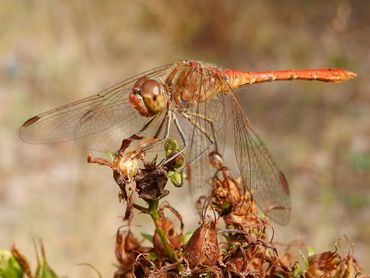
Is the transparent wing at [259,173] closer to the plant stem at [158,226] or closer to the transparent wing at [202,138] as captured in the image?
the transparent wing at [202,138]

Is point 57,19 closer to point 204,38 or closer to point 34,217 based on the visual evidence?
point 204,38

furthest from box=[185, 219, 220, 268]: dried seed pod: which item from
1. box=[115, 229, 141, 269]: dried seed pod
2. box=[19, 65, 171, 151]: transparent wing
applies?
box=[19, 65, 171, 151]: transparent wing

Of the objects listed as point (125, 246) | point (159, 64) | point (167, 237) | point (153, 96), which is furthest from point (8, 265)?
point (159, 64)

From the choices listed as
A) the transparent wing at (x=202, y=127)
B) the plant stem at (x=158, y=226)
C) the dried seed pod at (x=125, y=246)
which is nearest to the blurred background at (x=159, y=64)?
the transparent wing at (x=202, y=127)

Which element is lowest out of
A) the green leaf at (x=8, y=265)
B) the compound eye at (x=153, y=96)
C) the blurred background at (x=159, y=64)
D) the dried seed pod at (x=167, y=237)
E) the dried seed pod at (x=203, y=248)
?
the dried seed pod at (x=203, y=248)

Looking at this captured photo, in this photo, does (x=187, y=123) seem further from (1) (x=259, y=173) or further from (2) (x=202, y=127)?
(1) (x=259, y=173)

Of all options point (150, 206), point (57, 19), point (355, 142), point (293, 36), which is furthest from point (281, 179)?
point (293, 36)

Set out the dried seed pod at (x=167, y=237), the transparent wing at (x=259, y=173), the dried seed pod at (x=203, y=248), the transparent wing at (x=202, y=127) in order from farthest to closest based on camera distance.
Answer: the transparent wing at (x=202, y=127) → the transparent wing at (x=259, y=173) → the dried seed pod at (x=167, y=237) → the dried seed pod at (x=203, y=248)

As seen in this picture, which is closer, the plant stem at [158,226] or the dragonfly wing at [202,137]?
the plant stem at [158,226]

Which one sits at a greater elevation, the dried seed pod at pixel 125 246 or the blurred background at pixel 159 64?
the blurred background at pixel 159 64
